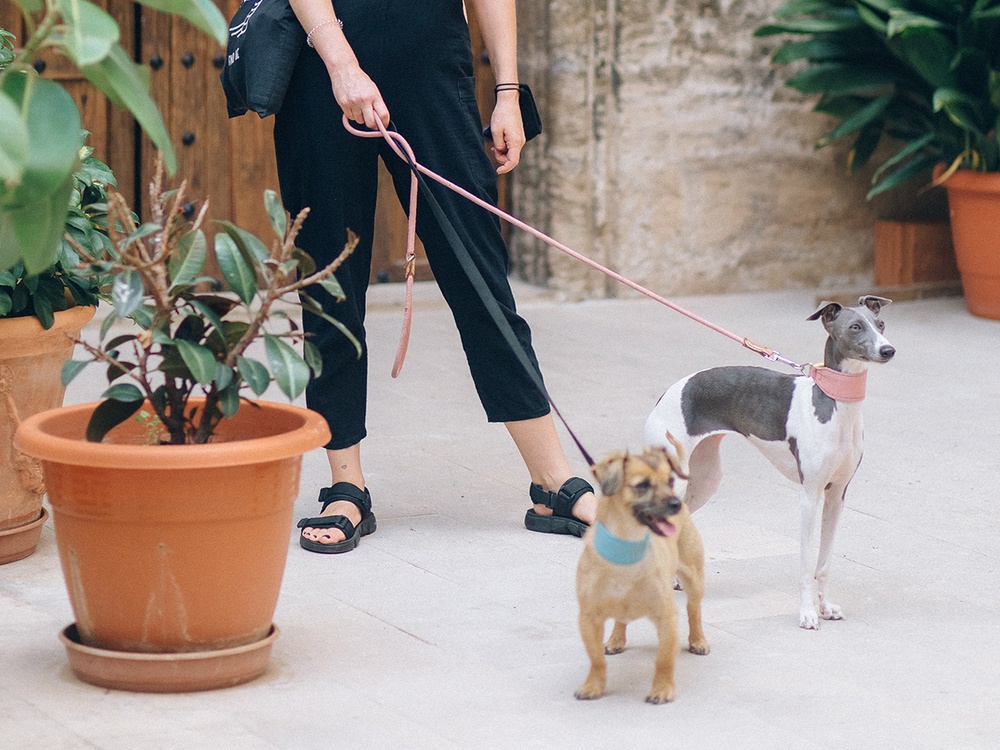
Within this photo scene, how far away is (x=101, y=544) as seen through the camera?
2.50 meters

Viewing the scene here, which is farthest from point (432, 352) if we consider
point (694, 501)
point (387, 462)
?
point (694, 501)

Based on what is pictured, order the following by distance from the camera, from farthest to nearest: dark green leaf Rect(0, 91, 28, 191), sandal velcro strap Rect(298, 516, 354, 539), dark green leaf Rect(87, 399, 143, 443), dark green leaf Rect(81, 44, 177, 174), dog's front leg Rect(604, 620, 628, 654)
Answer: sandal velcro strap Rect(298, 516, 354, 539) → dog's front leg Rect(604, 620, 628, 654) → dark green leaf Rect(87, 399, 143, 443) → dark green leaf Rect(81, 44, 177, 174) → dark green leaf Rect(0, 91, 28, 191)

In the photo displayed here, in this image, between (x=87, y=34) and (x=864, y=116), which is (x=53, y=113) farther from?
(x=864, y=116)

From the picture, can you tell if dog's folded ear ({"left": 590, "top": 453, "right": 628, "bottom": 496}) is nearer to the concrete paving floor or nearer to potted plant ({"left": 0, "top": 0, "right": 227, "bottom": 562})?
the concrete paving floor

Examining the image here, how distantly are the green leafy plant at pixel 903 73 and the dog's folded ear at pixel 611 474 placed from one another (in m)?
4.04

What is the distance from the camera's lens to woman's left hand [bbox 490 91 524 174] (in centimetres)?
347

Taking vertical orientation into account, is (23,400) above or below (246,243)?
below

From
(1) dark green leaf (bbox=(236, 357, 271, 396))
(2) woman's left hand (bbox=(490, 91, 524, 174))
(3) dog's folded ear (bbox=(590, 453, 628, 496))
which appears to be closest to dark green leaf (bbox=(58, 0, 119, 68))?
(1) dark green leaf (bbox=(236, 357, 271, 396))

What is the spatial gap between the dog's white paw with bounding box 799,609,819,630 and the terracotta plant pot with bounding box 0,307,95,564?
66.9 inches

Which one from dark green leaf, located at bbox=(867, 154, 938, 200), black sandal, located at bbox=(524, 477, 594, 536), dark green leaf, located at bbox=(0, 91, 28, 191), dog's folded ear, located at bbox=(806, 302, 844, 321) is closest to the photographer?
dark green leaf, located at bbox=(0, 91, 28, 191)

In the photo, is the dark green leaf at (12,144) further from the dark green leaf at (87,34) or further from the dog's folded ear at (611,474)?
the dog's folded ear at (611,474)

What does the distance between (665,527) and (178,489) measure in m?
0.83

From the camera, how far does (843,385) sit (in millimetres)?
2865

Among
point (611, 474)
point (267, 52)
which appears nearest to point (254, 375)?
point (611, 474)
